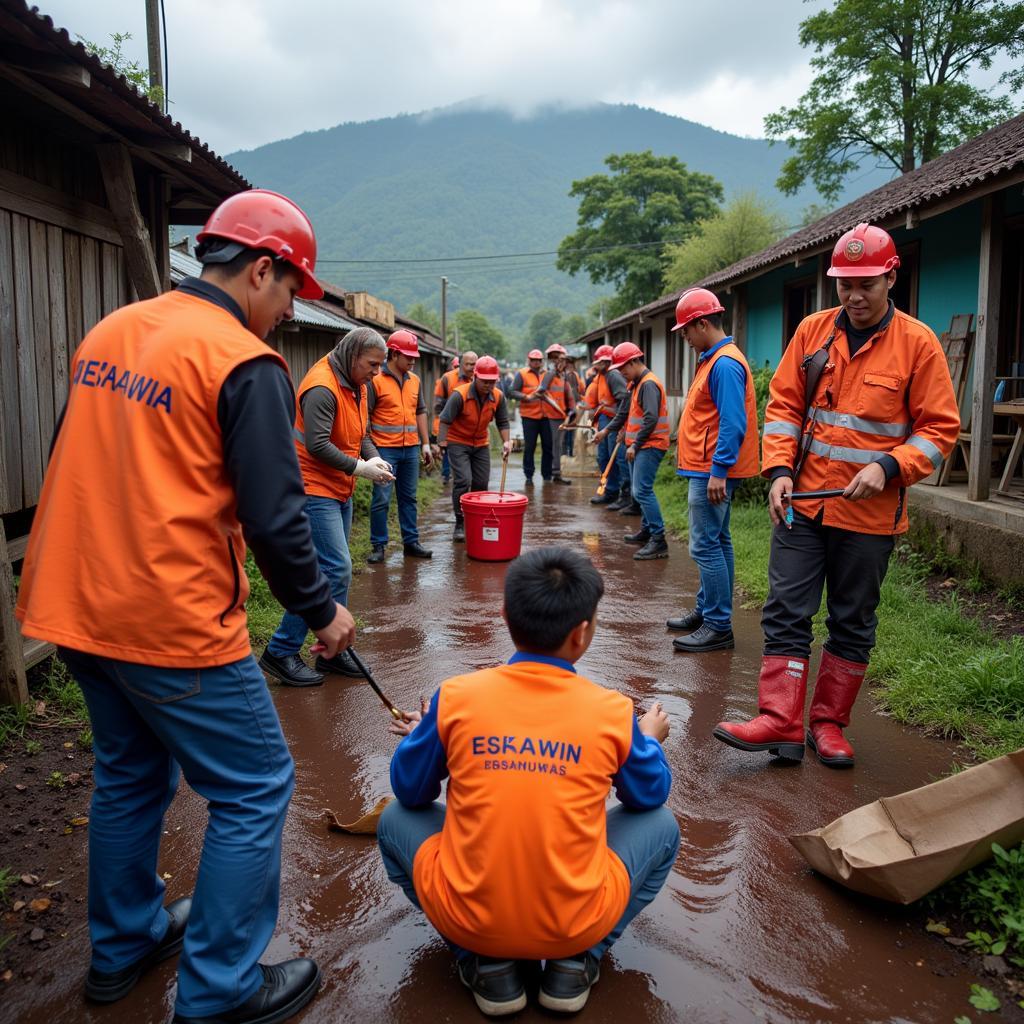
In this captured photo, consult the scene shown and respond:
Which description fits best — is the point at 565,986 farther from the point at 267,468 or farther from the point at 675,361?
the point at 675,361

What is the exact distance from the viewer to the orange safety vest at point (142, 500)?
1955 mm

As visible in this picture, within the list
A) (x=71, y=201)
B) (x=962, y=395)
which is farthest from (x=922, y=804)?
(x=962, y=395)

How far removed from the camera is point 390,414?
7785 mm

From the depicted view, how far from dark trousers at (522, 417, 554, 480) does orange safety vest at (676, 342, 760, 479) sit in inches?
322

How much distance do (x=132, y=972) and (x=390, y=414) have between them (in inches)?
231

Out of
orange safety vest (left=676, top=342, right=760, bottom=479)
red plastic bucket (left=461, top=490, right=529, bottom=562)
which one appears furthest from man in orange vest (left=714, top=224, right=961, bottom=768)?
red plastic bucket (left=461, top=490, right=529, bottom=562)

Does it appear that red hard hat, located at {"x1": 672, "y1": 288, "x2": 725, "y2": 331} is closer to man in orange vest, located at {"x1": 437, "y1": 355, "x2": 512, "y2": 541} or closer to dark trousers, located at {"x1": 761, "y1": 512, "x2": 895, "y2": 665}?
dark trousers, located at {"x1": 761, "y1": 512, "x2": 895, "y2": 665}

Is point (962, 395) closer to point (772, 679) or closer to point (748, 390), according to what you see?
point (748, 390)

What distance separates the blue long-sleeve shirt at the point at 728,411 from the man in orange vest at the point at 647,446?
319 centimetres

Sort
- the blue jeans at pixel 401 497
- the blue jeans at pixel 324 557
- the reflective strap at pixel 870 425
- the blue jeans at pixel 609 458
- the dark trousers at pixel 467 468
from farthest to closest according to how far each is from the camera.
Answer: the blue jeans at pixel 609 458, the dark trousers at pixel 467 468, the blue jeans at pixel 401 497, the blue jeans at pixel 324 557, the reflective strap at pixel 870 425

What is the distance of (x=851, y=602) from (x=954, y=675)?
44.1 inches

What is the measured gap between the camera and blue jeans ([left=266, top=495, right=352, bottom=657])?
4.75 meters

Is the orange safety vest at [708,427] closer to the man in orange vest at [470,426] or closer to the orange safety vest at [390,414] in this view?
the orange safety vest at [390,414]

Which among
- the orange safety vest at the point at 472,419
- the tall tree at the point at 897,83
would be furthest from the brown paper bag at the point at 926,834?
the tall tree at the point at 897,83
